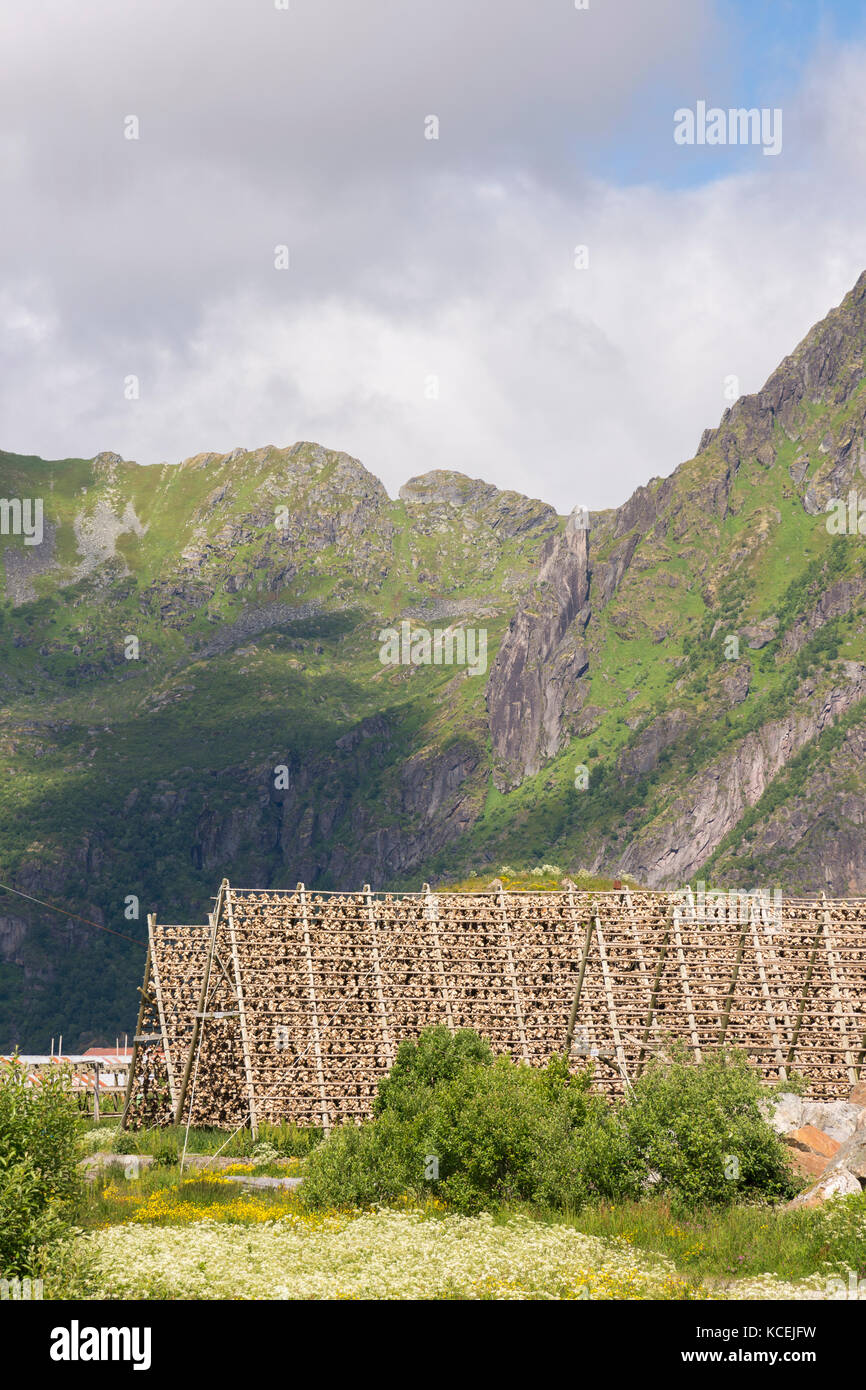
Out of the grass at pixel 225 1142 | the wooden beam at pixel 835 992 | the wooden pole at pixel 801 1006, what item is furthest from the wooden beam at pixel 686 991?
the grass at pixel 225 1142

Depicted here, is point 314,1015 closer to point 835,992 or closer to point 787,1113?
point 787,1113

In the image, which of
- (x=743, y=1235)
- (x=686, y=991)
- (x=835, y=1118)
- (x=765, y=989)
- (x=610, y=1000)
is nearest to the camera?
(x=743, y=1235)

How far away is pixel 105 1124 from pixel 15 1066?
744 inches

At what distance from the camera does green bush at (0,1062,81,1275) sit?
15.2 meters

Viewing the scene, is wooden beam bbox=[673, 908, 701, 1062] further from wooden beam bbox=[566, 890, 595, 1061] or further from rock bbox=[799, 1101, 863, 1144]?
rock bbox=[799, 1101, 863, 1144]

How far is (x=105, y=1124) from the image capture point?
36.6 m

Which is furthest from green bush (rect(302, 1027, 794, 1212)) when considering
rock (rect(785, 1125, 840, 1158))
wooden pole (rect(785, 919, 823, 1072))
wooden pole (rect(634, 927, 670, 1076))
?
wooden pole (rect(785, 919, 823, 1072))

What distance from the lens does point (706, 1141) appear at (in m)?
21.6

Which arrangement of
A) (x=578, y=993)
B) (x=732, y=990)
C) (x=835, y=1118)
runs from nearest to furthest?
(x=835, y=1118)
(x=578, y=993)
(x=732, y=990)

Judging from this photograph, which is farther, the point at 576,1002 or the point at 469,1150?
the point at 576,1002

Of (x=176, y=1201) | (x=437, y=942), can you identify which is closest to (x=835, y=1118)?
(x=437, y=942)

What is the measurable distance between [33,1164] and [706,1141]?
1061 centimetres

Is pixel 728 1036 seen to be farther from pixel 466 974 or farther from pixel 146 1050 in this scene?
pixel 146 1050
